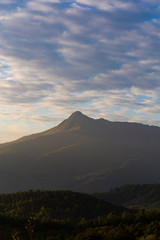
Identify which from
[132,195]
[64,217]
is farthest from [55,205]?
[132,195]

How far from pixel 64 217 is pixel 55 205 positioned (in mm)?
7135

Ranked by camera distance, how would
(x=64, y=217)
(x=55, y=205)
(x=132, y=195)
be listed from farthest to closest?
A: (x=132, y=195) < (x=55, y=205) < (x=64, y=217)

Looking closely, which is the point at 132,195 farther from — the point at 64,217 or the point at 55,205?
the point at 64,217

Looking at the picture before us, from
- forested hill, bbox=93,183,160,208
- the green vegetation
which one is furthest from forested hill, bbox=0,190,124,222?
forested hill, bbox=93,183,160,208

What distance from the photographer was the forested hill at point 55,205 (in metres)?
48.4

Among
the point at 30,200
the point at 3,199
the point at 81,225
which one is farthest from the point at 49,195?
the point at 81,225

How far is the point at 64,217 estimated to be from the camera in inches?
1845

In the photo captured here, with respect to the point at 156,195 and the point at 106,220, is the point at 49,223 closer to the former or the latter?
the point at 106,220

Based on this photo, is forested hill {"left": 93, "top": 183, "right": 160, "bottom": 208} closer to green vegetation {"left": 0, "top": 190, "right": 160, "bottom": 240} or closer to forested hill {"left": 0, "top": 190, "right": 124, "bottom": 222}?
forested hill {"left": 0, "top": 190, "right": 124, "bottom": 222}

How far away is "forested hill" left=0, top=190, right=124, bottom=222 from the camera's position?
4841 centimetres

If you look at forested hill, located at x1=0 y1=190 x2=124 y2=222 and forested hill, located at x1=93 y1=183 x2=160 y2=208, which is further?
forested hill, located at x1=93 y1=183 x2=160 y2=208

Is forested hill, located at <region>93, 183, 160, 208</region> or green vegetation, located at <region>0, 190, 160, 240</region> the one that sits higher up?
green vegetation, located at <region>0, 190, 160, 240</region>

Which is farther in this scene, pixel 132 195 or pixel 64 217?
pixel 132 195

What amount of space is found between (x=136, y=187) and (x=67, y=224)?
11802cm
